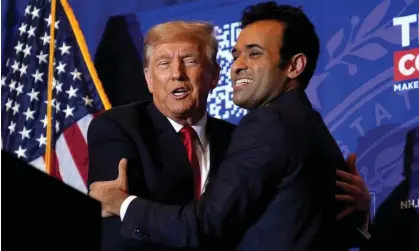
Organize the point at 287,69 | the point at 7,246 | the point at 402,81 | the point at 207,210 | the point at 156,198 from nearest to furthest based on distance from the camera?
the point at 7,246
the point at 207,210
the point at 287,69
the point at 156,198
the point at 402,81

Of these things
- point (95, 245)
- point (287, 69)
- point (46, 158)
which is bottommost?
point (46, 158)

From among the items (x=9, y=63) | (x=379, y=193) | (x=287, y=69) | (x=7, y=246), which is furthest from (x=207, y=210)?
(x=9, y=63)

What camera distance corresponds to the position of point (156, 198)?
288cm

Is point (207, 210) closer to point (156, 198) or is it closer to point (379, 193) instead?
point (156, 198)

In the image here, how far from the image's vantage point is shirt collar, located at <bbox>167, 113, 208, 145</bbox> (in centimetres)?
307

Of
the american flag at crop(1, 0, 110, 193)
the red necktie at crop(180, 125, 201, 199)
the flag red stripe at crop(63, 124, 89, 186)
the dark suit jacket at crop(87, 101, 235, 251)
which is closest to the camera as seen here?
the dark suit jacket at crop(87, 101, 235, 251)

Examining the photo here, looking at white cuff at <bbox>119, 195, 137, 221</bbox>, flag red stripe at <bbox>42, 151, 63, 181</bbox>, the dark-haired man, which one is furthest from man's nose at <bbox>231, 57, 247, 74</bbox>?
flag red stripe at <bbox>42, 151, 63, 181</bbox>

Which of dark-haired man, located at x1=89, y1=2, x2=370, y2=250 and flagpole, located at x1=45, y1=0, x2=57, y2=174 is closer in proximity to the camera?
dark-haired man, located at x1=89, y1=2, x2=370, y2=250

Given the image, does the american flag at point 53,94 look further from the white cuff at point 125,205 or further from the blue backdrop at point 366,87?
the white cuff at point 125,205

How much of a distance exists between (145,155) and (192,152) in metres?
0.19

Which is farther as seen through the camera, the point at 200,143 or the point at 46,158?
the point at 46,158

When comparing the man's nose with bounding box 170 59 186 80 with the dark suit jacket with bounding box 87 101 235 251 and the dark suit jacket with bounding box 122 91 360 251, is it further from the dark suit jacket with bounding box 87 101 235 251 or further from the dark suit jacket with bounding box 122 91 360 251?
the dark suit jacket with bounding box 122 91 360 251

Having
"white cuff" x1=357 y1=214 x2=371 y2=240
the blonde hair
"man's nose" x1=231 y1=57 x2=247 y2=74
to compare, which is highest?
the blonde hair

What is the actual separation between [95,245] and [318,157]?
115cm
